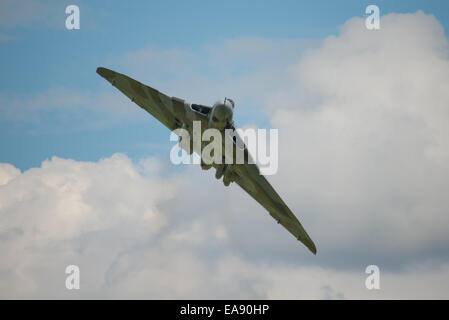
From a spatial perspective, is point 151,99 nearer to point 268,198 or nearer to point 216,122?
point 216,122

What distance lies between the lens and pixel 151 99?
220 ft

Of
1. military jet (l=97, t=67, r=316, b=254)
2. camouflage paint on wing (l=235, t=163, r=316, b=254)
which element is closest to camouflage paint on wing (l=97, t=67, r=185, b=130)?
military jet (l=97, t=67, r=316, b=254)

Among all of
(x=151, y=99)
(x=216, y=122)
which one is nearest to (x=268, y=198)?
(x=216, y=122)

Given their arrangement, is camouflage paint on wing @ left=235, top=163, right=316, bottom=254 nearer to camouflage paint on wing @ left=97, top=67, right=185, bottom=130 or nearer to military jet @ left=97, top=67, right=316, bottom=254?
military jet @ left=97, top=67, right=316, bottom=254

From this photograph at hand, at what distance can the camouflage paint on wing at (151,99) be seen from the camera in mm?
64688

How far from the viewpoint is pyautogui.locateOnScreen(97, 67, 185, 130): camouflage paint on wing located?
2547 inches

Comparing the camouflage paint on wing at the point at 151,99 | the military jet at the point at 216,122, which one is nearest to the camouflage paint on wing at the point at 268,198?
the military jet at the point at 216,122

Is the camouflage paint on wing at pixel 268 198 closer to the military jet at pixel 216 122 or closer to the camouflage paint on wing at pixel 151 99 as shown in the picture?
the military jet at pixel 216 122

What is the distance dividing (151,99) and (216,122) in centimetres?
1295

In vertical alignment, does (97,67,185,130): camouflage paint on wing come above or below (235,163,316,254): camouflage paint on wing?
above

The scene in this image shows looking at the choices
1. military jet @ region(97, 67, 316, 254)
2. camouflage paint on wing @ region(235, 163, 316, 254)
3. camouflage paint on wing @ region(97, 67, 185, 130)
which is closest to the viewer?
military jet @ region(97, 67, 316, 254)
